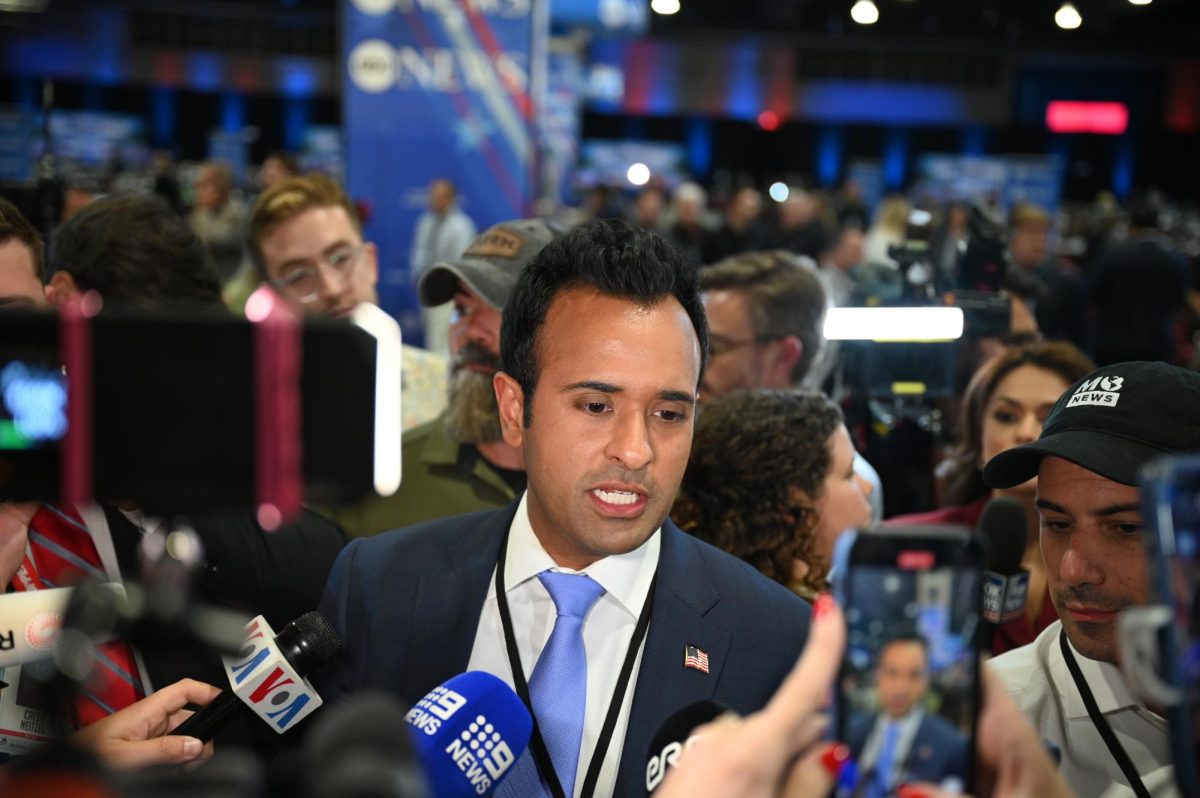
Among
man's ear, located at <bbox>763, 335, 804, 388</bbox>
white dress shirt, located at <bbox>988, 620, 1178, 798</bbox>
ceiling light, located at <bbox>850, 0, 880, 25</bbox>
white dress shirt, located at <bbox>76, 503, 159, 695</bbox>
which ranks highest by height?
ceiling light, located at <bbox>850, 0, 880, 25</bbox>

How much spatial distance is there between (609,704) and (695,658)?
132 mm

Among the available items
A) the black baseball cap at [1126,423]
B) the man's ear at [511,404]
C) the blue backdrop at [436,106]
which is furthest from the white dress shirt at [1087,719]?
the blue backdrop at [436,106]

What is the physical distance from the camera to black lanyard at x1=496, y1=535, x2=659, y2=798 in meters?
1.62

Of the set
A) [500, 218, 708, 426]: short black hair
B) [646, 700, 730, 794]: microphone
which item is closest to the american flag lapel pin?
[646, 700, 730, 794]: microphone

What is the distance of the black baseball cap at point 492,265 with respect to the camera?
9.61 feet

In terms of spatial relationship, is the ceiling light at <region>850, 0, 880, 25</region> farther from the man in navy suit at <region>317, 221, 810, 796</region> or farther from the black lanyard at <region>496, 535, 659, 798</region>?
the black lanyard at <region>496, 535, 659, 798</region>

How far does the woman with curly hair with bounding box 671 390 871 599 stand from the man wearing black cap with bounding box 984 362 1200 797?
634 millimetres

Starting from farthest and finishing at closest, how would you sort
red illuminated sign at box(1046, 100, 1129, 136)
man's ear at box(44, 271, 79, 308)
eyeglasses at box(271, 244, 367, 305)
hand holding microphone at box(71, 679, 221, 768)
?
red illuminated sign at box(1046, 100, 1129, 136) < eyeglasses at box(271, 244, 367, 305) < man's ear at box(44, 271, 79, 308) < hand holding microphone at box(71, 679, 221, 768)

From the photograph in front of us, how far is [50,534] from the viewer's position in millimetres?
1931

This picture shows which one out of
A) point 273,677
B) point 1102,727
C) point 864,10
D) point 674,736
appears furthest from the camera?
point 864,10

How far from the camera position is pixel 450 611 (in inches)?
70.2

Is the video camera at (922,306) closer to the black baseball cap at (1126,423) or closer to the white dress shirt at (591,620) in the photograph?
the black baseball cap at (1126,423)

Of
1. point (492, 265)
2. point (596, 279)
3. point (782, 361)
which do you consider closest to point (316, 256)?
point (492, 265)

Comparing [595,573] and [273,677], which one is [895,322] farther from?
[273,677]
